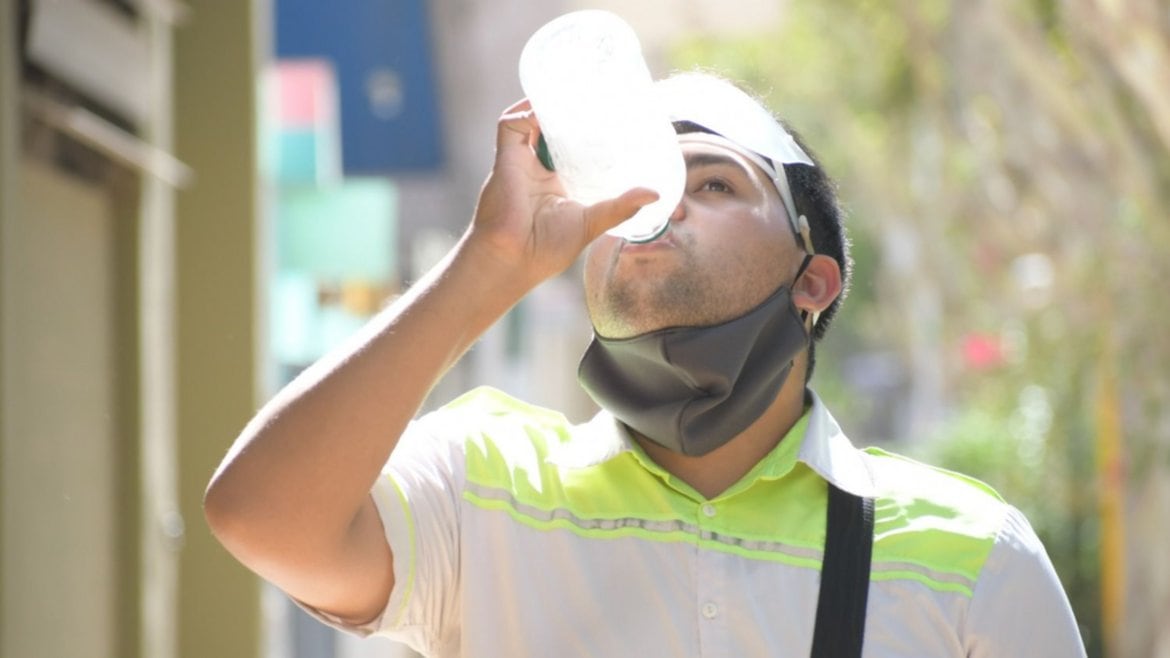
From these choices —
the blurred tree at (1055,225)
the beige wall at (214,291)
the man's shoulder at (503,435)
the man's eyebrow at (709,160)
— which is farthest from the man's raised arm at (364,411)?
the beige wall at (214,291)

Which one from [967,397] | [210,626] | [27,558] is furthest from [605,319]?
[967,397]

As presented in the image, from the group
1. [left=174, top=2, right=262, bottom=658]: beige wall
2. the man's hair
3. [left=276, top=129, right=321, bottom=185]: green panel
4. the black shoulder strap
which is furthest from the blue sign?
the black shoulder strap

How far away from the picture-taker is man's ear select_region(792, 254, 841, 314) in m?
3.19

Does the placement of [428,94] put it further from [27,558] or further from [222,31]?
[27,558]

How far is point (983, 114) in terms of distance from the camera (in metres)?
19.2

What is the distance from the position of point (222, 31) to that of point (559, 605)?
4.31 m

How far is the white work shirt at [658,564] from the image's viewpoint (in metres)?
2.72

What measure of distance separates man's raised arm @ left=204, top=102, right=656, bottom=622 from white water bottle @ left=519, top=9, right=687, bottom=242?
146 mm

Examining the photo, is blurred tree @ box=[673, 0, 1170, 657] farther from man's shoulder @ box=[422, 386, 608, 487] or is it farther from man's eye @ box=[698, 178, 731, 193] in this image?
man's shoulder @ box=[422, 386, 608, 487]

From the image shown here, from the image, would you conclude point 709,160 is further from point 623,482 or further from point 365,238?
point 365,238

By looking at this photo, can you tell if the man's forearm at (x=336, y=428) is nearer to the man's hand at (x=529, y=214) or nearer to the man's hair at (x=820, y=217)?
the man's hand at (x=529, y=214)

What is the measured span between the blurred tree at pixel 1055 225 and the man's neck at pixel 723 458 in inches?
30.0

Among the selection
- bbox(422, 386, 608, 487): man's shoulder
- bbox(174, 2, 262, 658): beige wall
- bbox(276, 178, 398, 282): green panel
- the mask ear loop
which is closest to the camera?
bbox(422, 386, 608, 487): man's shoulder

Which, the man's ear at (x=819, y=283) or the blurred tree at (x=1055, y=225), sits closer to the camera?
the man's ear at (x=819, y=283)
